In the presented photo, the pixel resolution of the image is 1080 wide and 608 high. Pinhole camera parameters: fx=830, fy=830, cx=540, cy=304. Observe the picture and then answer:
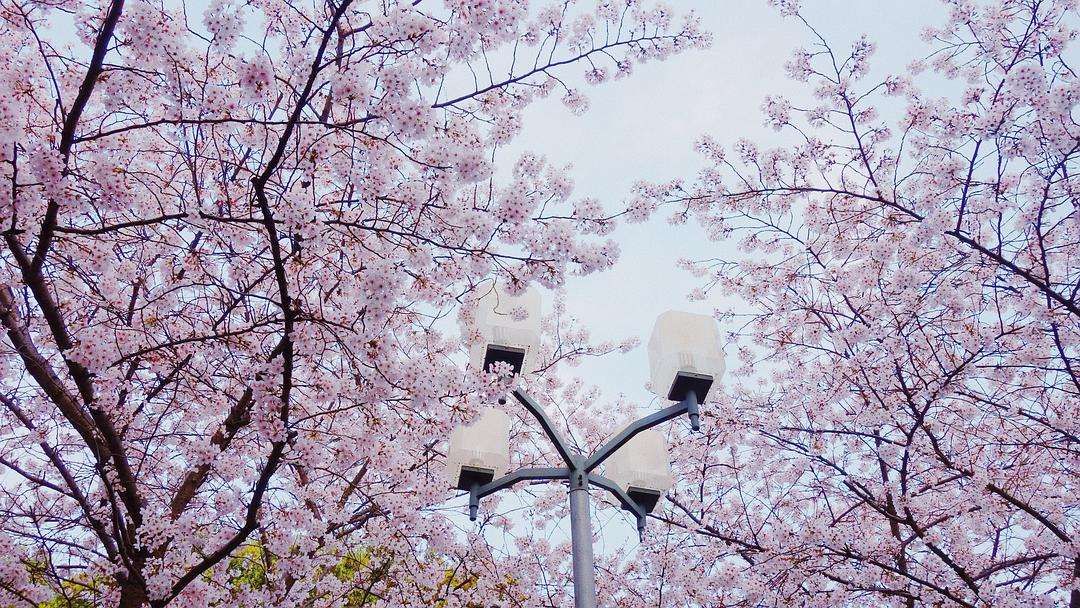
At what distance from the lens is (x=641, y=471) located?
4.34 meters

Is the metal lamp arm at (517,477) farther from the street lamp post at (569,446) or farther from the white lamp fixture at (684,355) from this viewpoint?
the white lamp fixture at (684,355)

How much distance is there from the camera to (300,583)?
5.20 meters

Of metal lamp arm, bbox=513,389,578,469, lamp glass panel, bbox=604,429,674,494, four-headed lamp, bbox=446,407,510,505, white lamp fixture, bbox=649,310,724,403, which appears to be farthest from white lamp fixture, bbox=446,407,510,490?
white lamp fixture, bbox=649,310,724,403

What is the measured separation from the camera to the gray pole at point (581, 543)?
3557mm

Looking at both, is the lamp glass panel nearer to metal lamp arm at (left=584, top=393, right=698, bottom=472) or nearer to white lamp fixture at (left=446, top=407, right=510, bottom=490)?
metal lamp arm at (left=584, top=393, right=698, bottom=472)

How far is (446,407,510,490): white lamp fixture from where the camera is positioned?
397 cm

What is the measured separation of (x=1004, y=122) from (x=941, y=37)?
3.92 ft

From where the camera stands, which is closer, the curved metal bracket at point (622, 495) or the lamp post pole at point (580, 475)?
the lamp post pole at point (580, 475)

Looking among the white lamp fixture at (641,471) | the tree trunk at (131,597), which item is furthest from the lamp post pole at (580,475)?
the tree trunk at (131,597)

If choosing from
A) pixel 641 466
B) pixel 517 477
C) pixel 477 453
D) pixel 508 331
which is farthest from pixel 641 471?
pixel 508 331

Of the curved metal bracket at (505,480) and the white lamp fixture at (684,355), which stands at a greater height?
the white lamp fixture at (684,355)

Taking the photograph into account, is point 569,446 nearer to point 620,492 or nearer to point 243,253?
A: point 620,492

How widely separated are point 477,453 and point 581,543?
65cm

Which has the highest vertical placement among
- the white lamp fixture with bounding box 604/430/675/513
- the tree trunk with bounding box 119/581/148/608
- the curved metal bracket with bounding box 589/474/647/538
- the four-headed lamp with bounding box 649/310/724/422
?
the four-headed lamp with bounding box 649/310/724/422
